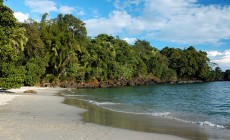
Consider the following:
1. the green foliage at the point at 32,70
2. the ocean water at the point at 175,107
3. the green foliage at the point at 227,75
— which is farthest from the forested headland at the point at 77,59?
the green foliage at the point at 227,75

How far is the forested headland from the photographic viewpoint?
2137 inches

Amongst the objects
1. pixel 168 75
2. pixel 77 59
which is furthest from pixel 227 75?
pixel 77 59

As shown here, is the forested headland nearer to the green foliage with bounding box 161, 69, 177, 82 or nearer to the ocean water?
the green foliage with bounding box 161, 69, 177, 82

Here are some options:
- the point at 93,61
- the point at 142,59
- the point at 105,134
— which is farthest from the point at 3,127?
the point at 142,59

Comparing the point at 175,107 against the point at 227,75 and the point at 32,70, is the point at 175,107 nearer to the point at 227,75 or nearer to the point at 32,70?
the point at 32,70

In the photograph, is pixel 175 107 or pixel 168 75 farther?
pixel 168 75

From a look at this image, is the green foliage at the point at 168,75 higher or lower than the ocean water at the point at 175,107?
higher

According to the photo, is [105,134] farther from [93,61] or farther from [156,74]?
[156,74]

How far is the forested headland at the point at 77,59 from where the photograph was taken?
54281 mm

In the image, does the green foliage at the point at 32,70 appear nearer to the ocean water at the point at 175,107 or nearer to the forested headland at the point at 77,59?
the forested headland at the point at 77,59

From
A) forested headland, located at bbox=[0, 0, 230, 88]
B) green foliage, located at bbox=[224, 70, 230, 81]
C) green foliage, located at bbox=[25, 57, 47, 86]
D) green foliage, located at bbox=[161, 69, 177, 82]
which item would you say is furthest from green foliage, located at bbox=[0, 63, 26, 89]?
green foliage, located at bbox=[224, 70, 230, 81]

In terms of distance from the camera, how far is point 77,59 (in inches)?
2948

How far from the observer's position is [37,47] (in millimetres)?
60750

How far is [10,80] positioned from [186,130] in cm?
2260
